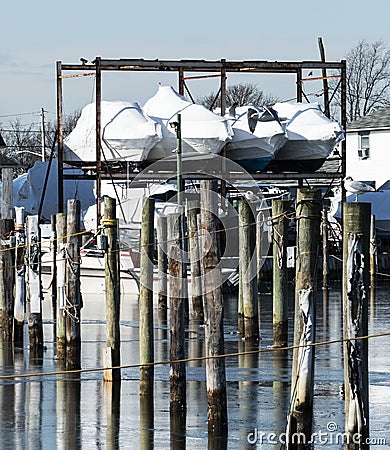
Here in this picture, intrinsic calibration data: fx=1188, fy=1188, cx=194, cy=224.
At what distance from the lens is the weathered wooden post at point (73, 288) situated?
1870 centimetres

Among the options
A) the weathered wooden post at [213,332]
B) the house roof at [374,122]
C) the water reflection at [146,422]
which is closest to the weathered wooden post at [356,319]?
the weathered wooden post at [213,332]

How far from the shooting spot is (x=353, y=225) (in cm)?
1230

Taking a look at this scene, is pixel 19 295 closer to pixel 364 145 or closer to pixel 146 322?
pixel 146 322

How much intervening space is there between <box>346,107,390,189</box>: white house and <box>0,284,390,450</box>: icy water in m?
38.8

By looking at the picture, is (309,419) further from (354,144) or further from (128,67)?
(354,144)

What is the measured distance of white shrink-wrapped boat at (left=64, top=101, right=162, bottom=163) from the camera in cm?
3619

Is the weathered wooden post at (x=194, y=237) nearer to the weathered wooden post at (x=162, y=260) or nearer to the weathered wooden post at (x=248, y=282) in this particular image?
the weathered wooden post at (x=162, y=260)

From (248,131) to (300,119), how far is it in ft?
7.42

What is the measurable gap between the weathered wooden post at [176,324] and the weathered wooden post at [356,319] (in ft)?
9.95

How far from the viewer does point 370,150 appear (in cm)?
6172

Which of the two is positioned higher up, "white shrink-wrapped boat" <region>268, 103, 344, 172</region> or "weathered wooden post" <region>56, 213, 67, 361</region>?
"white shrink-wrapped boat" <region>268, 103, 344, 172</region>

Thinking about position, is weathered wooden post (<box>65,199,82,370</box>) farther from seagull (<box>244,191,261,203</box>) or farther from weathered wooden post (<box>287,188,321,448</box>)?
seagull (<box>244,191,261,203</box>)

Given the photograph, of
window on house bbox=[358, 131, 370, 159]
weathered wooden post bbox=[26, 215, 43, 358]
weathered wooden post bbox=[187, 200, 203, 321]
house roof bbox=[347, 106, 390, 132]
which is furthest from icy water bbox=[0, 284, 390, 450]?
window on house bbox=[358, 131, 370, 159]

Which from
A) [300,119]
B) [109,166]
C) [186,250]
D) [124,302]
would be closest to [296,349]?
[186,250]
